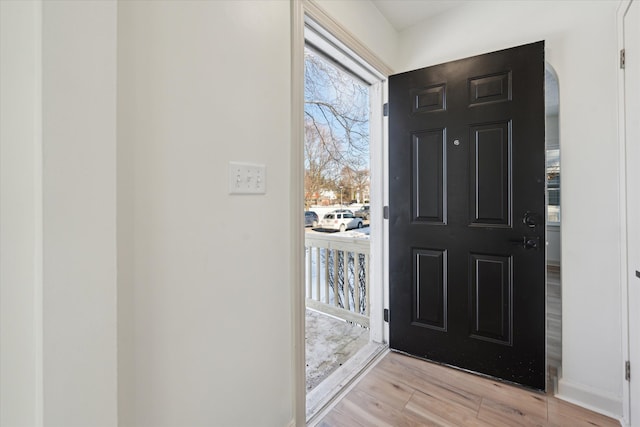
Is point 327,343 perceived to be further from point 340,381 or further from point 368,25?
point 368,25

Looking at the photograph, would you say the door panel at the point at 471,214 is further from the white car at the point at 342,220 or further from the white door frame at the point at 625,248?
the white car at the point at 342,220

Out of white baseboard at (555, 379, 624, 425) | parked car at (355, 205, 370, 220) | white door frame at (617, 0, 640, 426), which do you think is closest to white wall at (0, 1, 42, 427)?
white door frame at (617, 0, 640, 426)

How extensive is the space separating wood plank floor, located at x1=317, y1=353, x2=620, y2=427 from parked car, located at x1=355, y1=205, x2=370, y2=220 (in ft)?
4.61

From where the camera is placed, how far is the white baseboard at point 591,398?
153cm

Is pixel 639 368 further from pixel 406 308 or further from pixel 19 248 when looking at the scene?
pixel 19 248

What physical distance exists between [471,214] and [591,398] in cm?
115

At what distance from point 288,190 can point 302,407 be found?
105 cm

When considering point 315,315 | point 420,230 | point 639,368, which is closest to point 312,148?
point 420,230

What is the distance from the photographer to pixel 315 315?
2.97m

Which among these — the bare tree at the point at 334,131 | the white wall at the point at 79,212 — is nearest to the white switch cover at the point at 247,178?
the white wall at the point at 79,212

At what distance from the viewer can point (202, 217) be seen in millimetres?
1020

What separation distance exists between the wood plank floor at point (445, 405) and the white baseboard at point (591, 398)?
4 cm

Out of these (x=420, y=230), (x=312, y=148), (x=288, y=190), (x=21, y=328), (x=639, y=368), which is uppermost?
(x=312, y=148)

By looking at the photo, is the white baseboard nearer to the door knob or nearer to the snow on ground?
the door knob
